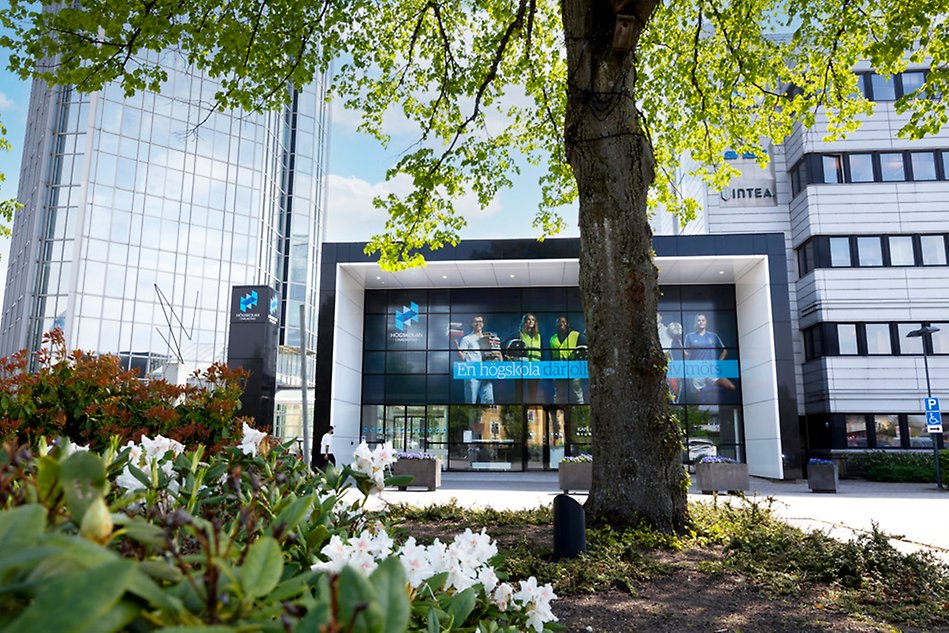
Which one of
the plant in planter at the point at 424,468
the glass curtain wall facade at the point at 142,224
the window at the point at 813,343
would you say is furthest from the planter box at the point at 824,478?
the glass curtain wall facade at the point at 142,224

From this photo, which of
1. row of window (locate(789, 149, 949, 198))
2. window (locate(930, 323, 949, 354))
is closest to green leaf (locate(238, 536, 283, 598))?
row of window (locate(789, 149, 949, 198))

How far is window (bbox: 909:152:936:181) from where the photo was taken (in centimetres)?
2612

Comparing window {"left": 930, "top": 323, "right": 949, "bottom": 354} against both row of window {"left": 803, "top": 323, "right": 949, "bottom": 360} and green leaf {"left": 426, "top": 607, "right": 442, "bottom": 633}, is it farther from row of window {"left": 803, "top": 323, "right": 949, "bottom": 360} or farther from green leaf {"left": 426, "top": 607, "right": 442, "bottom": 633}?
green leaf {"left": 426, "top": 607, "right": 442, "bottom": 633}

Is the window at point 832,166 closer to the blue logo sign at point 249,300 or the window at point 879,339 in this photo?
the window at point 879,339

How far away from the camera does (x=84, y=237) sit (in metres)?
39.1

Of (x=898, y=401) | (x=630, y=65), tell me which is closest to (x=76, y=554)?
(x=630, y=65)

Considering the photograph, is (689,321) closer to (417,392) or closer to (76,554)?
(417,392)

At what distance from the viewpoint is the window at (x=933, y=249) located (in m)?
25.6

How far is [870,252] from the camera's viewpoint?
1023 inches

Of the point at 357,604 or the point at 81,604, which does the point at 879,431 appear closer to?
the point at 357,604

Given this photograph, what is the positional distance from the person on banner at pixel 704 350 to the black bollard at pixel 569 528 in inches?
757

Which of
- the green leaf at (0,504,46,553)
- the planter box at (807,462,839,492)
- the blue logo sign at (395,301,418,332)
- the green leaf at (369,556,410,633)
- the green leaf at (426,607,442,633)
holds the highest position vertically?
the blue logo sign at (395,301,418,332)

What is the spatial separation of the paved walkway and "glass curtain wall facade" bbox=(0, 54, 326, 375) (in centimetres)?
2543

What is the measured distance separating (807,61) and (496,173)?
627 centimetres
